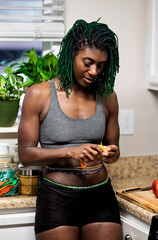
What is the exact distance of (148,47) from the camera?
211 centimetres

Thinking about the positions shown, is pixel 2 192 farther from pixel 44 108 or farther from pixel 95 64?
pixel 95 64

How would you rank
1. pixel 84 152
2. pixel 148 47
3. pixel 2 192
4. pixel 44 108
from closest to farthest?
pixel 84 152 → pixel 44 108 → pixel 2 192 → pixel 148 47

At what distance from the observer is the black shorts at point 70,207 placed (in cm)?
147

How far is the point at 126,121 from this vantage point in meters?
2.15

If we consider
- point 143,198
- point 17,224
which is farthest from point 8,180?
point 143,198

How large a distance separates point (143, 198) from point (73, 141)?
37 cm

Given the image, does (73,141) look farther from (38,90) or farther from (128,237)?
(128,237)

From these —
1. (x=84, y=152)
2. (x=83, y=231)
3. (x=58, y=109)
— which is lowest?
(x=83, y=231)

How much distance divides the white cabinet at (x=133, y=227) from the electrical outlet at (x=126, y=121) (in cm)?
58

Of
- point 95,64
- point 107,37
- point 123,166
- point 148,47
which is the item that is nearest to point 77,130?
point 95,64

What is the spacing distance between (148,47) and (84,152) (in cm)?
92

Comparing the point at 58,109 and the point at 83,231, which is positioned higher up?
the point at 58,109

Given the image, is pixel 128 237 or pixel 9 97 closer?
pixel 128 237

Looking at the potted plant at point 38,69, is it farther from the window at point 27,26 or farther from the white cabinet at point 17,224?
the white cabinet at point 17,224
